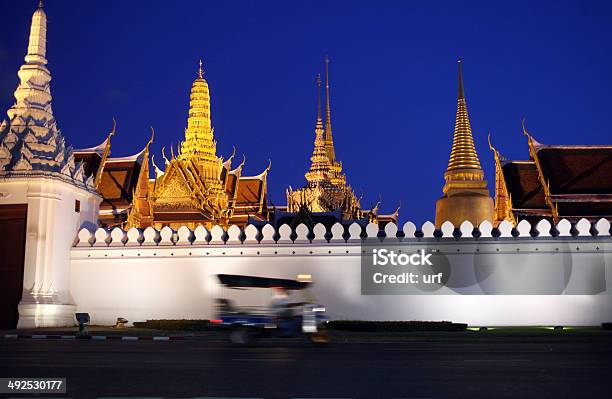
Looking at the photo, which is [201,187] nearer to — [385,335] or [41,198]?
[41,198]

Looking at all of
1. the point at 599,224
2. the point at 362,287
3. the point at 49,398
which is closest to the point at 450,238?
the point at 362,287

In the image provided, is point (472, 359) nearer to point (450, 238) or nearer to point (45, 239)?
point (450, 238)

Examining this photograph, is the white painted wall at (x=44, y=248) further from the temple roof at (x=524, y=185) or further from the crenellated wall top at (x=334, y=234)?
the temple roof at (x=524, y=185)

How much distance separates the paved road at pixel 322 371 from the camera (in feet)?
23.8

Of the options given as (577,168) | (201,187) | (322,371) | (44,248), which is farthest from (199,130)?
(322,371)

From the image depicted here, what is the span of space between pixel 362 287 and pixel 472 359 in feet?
35.4

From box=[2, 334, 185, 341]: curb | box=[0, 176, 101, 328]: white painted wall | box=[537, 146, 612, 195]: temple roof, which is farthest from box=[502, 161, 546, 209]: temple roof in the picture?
box=[2, 334, 185, 341]: curb

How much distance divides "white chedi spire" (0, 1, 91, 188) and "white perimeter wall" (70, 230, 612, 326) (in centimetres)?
276

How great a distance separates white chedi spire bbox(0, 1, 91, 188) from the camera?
71.6 feet

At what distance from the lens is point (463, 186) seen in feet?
179

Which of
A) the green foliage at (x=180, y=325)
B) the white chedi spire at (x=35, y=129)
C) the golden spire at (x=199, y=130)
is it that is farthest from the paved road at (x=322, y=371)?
the golden spire at (x=199, y=130)

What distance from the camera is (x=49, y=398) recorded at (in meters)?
6.74

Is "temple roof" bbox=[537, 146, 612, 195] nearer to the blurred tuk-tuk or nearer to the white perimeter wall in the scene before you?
the white perimeter wall

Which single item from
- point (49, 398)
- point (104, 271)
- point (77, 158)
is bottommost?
point (49, 398)
